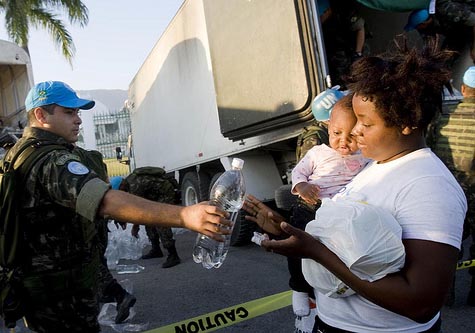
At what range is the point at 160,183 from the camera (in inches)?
230

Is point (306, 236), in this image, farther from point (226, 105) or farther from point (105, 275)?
point (226, 105)

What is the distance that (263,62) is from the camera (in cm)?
428

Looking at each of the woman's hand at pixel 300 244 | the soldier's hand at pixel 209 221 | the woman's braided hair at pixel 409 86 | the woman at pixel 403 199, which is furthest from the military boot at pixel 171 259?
the woman's braided hair at pixel 409 86

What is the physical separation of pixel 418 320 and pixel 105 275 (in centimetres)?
315

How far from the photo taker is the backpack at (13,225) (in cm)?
175

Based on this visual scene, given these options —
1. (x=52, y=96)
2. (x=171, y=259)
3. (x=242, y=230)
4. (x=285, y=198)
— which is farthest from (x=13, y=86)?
(x=52, y=96)

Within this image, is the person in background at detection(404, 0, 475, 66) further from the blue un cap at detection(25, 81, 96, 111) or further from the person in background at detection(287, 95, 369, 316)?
the blue un cap at detection(25, 81, 96, 111)

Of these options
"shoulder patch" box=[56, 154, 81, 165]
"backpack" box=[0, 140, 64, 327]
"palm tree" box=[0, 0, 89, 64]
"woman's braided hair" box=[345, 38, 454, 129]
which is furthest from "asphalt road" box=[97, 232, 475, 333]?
"palm tree" box=[0, 0, 89, 64]

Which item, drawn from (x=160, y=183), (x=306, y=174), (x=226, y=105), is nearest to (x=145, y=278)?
(x=160, y=183)

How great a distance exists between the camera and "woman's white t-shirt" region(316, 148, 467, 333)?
1.09 metres

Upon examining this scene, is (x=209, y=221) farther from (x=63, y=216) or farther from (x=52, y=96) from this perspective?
(x=52, y=96)

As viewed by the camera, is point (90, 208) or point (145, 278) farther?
point (145, 278)

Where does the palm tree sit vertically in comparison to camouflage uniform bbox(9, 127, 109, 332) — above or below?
above

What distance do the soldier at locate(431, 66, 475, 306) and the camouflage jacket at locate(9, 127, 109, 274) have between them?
2.72 meters
